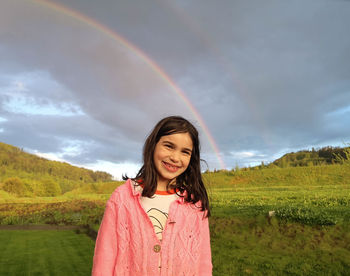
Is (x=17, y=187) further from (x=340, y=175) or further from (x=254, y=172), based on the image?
(x=340, y=175)

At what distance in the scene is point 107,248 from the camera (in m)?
1.84

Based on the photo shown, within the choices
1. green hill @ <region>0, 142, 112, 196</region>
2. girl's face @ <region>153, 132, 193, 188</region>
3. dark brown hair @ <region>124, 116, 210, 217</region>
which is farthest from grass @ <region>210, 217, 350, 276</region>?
green hill @ <region>0, 142, 112, 196</region>

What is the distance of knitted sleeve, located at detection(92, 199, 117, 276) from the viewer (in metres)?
1.81

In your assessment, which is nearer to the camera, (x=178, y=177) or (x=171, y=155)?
(x=171, y=155)

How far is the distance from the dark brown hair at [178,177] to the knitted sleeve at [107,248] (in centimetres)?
28

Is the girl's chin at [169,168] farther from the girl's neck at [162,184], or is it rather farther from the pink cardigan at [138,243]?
the pink cardigan at [138,243]

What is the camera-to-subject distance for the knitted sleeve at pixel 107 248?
5.95 ft

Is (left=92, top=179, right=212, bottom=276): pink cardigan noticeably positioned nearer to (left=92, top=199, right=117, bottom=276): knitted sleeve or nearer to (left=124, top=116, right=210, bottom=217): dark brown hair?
(left=92, top=199, right=117, bottom=276): knitted sleeve

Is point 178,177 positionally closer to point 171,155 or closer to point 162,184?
point 162,184

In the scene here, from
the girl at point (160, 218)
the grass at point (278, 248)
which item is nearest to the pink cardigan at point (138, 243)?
the girl at point (160, 218)

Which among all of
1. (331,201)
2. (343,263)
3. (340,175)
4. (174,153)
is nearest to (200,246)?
(174,153)

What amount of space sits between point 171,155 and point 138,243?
627 mm

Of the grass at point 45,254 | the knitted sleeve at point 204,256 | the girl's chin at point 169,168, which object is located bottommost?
the grass at point 45,254

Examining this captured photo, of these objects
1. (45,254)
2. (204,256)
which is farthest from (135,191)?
(45,254)
